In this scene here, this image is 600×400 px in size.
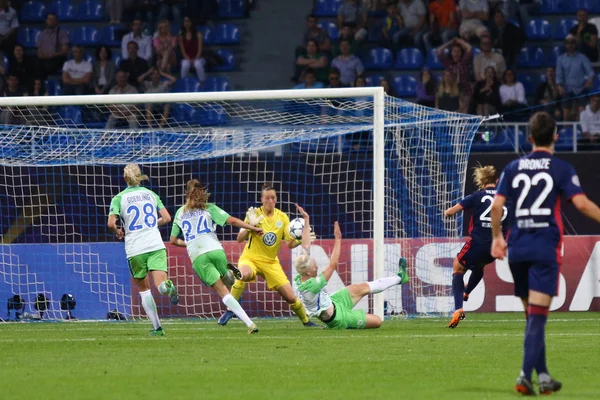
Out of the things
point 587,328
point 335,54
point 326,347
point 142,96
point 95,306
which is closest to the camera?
point 326,347

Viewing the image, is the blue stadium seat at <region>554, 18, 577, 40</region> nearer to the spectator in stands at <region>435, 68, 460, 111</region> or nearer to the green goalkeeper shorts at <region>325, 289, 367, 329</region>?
the spectator in stands at <region>435, 68, 460, 111</region>

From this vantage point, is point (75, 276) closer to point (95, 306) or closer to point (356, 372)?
point (95, 306)

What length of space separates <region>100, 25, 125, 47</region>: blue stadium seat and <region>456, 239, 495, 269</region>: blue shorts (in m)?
11.5

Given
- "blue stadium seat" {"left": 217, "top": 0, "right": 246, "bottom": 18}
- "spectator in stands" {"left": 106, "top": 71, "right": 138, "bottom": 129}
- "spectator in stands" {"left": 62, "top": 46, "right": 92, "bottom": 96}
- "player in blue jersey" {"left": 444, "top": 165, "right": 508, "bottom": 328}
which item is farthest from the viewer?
"blue stadium seat" {"left": 217, "top": 0, "right": 246, "bottom": 18}

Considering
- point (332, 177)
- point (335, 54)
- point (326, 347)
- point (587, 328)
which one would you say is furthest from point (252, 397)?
point (335, 54)

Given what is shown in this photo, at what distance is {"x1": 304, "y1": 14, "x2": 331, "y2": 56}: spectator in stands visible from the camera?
22.5 metres

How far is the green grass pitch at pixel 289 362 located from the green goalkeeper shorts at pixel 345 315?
318 mm

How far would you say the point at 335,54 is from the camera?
22484 millimetres

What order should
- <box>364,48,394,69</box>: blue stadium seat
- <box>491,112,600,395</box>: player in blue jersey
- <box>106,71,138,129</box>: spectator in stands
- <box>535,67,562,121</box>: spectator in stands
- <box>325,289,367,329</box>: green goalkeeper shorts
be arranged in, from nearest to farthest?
<box>491,112,600,395</box>: player in blue jersey < <box>325,289,367,329</box>: green goalkeeper shorts < <box>106,71,138,129</box>: spectator in stands < <box>535,67,562,121</box>: spectator in stands < <box>364,48,394,69</box>: blue stadium seat

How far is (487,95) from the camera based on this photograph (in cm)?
2102

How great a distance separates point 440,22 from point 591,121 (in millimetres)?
4145

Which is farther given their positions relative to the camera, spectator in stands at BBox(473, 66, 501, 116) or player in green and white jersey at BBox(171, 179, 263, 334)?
spectator in stands at BBox(473, 66, 501, 116)

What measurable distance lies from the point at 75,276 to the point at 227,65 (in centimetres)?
731

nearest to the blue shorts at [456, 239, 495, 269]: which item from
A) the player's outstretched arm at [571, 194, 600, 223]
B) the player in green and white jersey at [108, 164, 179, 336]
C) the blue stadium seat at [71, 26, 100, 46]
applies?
the player in green and white jersey at [108, 164, 179, 336]
